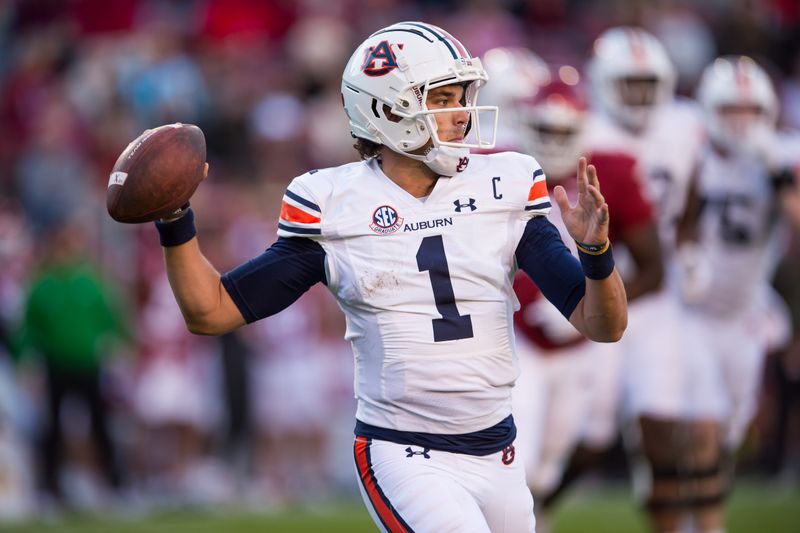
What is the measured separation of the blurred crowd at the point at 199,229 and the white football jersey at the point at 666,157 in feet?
13.3

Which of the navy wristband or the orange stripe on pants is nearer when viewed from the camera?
the navy wristband

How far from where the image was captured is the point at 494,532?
387 centimetres

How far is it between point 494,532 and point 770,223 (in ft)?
11.9

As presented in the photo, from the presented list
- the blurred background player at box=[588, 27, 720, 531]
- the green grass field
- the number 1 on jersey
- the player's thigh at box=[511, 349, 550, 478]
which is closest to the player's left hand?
the number 1 on jersey

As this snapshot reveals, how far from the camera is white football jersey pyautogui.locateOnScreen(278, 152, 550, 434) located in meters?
3.81

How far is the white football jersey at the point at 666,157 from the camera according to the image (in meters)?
7.07

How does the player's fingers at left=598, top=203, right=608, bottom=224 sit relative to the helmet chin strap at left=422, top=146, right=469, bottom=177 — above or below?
below

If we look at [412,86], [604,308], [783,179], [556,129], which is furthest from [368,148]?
[783,179]

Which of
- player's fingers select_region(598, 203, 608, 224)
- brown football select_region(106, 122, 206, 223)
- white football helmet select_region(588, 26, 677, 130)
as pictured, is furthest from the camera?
white football helmet select_region(588, 26, 677, 130)

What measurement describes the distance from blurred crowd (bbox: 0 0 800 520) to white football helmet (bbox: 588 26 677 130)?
4.00m

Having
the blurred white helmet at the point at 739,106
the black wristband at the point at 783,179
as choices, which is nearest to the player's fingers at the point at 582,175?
the black wristband at the point at 783,179

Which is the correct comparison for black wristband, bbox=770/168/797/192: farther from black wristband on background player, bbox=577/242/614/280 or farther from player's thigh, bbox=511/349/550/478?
black wristband on background player, bbox=577/242/614/280

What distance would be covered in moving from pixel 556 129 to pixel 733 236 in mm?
1352

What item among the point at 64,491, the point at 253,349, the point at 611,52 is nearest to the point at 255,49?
the point at 253,349
